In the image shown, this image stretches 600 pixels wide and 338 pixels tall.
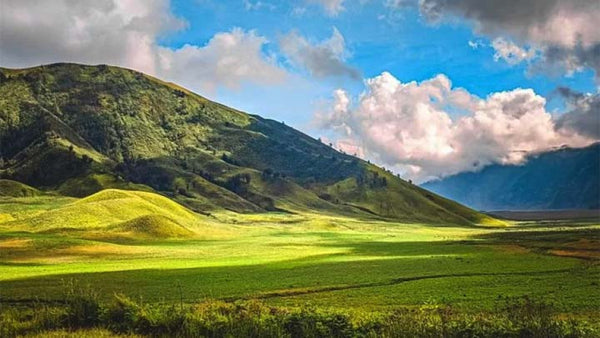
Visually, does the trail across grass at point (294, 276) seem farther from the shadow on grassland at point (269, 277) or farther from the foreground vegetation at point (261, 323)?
the foreground vegetation at point (261, 323)

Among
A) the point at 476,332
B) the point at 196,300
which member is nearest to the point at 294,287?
the point at 196,300

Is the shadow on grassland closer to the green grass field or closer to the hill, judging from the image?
the green grass field

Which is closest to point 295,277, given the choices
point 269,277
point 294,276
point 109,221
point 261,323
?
point 294,276

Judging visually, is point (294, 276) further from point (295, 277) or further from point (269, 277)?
point (269, 277)

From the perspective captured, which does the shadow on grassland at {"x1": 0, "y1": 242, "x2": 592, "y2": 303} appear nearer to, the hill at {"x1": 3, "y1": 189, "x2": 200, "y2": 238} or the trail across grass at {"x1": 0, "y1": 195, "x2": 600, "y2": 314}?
the trail across grass at {"x1": 0, "y1": 195, "x2": 600, "y2": 314}

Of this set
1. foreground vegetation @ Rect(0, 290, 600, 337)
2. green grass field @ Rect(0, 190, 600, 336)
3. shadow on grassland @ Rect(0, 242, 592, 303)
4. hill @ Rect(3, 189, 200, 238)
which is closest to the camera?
foreground vegetation @ Rect(0, 290, 600, 337)

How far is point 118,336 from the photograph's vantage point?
99.8ft

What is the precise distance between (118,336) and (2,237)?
10623 centimetres

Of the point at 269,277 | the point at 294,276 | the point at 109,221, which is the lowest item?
the point at 269,277

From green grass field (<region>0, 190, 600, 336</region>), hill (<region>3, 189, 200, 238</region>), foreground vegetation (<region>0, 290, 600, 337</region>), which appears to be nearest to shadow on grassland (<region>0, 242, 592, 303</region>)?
green grass field (<region>0, 190, 600, 336</region>)

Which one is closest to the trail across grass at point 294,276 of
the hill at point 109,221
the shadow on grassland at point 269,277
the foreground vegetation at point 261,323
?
the shadow on grassland at point 269,277

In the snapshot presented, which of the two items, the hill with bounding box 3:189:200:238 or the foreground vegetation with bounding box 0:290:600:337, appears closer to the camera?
the foreground vegetation with bounding box 0:290:600:337

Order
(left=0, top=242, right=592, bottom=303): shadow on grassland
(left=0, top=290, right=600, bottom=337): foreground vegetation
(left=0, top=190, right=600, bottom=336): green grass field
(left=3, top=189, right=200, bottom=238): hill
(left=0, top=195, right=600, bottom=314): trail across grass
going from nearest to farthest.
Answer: (left=0, top=290, right=600, bottom=337): foreground vegetation, (left=0, top=190, right=600, bottom=336): green grass field, (left=0, top=195, right=600, bottom=314): trail across grass, (left=0, top=242, right=592, bottom=303): shadow on grassland, (left=3, top=189, right=200, bottom=238): hill

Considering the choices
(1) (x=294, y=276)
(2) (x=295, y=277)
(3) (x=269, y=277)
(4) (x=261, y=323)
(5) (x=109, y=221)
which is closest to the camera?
(4) (x=261, y=323)
